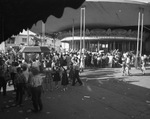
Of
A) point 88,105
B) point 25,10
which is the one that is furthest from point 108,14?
point 25,10

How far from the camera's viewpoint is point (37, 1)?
409cm

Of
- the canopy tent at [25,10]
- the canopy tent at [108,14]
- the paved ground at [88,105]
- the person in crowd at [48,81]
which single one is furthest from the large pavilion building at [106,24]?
the canopy tent at [25,10]

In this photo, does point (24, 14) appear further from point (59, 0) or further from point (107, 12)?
point (107, 12)

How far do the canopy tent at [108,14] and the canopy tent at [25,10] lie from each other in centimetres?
1897

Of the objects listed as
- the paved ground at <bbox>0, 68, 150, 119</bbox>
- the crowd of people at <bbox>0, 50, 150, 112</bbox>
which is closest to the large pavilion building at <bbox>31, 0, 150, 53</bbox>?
the crowd of people at <bbox>0, 50, 150, 112</bbox>

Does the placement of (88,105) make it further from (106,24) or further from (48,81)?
(106,24)

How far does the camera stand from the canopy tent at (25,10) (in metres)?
4.03

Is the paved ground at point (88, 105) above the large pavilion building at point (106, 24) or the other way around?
the other way around

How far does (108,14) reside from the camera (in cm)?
3222

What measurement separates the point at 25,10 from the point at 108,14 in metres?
29.5

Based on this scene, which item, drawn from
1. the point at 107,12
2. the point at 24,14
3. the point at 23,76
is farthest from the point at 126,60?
the point at 107,12

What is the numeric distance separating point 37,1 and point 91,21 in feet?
108

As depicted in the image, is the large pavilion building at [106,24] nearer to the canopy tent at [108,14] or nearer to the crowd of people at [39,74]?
the canopy tent at [108,14]

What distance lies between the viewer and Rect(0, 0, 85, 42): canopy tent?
4.03 m
